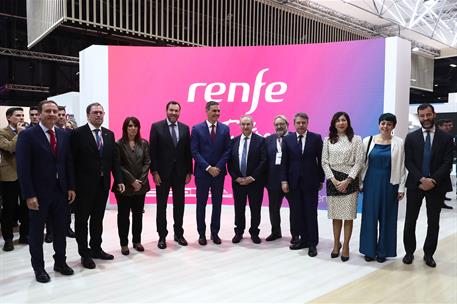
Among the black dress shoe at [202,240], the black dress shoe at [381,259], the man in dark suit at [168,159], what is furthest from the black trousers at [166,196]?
the black dress shoe at [381,259]

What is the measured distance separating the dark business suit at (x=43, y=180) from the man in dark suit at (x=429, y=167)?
317 cm

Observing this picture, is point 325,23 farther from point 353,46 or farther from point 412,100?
point 412,100

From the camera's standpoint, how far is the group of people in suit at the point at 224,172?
10.9 ft

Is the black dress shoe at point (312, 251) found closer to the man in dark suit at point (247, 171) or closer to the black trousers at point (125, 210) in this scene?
the man in dark suit at point (247, 171)

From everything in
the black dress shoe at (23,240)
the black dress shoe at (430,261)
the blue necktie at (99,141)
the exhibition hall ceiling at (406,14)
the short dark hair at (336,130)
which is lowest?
the black dress shoe at (23,240)

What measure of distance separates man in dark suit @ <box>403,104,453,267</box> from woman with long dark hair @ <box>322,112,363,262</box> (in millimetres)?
490

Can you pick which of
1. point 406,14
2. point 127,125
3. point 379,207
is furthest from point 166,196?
point 406,14

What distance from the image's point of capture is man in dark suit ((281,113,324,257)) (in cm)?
418

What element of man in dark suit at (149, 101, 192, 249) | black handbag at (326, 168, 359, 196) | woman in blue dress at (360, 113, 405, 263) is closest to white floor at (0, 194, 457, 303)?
woman in blue dress at (360, 113, 405, 263)

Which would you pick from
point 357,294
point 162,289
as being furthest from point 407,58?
point 162,289

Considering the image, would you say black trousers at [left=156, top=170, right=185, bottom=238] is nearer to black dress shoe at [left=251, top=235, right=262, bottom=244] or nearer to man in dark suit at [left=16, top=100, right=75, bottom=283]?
black dress shoe at [left=251, top=235, right=262, bottom=244]

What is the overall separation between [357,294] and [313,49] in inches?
170

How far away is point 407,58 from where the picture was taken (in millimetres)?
5883

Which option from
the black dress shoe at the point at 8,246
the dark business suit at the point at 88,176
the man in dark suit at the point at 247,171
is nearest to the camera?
the dark business suit at the point at 88,176
